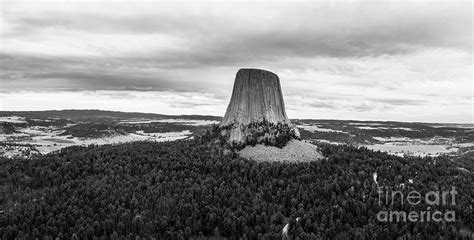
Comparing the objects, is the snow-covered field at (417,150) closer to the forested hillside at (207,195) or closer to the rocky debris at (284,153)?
the rocky debris at (284,153)

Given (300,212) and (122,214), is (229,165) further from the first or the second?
(122,214)

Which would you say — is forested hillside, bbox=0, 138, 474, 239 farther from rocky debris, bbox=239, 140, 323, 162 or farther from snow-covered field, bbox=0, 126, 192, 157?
snow-covered field, bbox=0, 126, 192, 157

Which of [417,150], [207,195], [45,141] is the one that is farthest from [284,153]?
[45,141]

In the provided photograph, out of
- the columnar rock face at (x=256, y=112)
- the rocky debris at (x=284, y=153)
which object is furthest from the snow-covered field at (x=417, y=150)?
the rocky debris at (x=284, y=153)

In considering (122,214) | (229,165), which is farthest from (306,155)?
(122,214)

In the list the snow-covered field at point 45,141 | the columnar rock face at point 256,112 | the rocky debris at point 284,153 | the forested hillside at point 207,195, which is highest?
the columnar rock face at point 256,112

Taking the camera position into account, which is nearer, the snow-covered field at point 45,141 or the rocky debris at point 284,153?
the rocky debris at point 284,153
